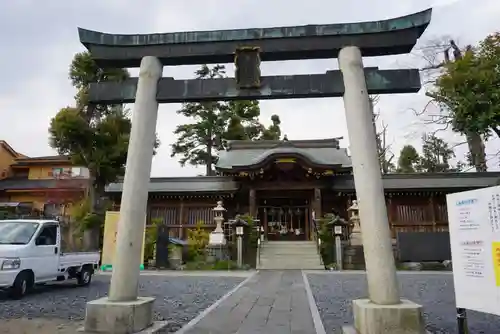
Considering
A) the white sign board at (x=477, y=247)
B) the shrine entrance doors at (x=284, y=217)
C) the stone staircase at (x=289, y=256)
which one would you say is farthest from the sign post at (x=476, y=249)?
the shrine entrance doors at (x=284, y=217)

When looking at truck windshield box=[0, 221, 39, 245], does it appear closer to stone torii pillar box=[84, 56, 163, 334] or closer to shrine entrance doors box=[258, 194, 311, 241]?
stone torii pillar box=[84, 56, 163, 334]

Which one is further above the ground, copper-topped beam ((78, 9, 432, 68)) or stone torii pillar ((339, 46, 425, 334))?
copper-topped beam ((78, 9, 432, 68))

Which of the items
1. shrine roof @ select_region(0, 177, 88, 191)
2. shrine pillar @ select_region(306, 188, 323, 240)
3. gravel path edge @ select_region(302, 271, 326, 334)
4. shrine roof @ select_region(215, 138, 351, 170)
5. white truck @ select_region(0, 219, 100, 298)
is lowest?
gravel path edge @ select_region(302, 271, 326, 334)

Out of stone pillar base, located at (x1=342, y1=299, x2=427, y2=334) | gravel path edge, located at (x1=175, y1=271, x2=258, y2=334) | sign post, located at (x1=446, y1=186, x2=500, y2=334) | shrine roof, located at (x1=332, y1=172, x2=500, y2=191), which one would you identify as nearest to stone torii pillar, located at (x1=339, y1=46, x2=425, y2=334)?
stone pillar base, located at (x1=342, y1=299, x2=427, y2=334)

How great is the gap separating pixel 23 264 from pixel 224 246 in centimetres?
1162

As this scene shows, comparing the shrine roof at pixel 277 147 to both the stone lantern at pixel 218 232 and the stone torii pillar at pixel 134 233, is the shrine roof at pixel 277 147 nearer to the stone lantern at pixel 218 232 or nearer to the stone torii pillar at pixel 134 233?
the stone lantern at pixel 218 232

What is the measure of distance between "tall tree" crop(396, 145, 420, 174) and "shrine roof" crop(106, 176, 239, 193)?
78.4 ft

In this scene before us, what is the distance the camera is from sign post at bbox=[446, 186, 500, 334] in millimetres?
3891

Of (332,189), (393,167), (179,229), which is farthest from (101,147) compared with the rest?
(393,167)

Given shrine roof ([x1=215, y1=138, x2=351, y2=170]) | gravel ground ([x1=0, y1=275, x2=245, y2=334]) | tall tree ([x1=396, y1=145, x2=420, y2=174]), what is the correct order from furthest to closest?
tall tree ([x1=396, y1=145, x2=420, y2=174]) → shrine roof ([x1=215, y1=138, x2=351, y2=170]) → gravel ground ([x1=0, y1=275, x2=245, y2=334])

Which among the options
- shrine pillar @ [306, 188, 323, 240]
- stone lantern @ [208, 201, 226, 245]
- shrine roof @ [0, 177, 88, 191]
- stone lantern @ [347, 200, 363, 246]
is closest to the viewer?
stone lantern @ [347, 200, 363, 246]

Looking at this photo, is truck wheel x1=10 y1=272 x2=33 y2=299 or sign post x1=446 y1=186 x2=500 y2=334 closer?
sign post x1=446 y1=186 x2=500 y2=334

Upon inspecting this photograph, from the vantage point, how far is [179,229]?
881 inches

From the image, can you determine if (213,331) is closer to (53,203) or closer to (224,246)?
(224,246)
